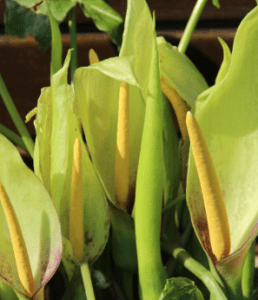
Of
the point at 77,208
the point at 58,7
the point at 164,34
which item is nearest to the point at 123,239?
the point at 77,208

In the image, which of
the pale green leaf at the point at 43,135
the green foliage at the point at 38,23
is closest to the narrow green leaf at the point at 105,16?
the green foliage at the point at 38,23

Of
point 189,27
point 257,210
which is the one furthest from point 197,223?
point 189,27

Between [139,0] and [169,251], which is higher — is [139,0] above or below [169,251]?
above

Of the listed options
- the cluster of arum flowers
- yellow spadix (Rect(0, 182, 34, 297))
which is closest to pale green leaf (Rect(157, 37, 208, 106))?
the cluster of arum flowers

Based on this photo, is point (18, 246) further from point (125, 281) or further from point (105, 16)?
point (105, 16)

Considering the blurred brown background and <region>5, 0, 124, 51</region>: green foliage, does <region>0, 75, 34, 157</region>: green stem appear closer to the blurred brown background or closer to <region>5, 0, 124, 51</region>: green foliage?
<region>5, 0, 124, 51</region>: green foliage

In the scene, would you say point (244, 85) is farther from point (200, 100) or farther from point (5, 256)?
point (5, 256)
